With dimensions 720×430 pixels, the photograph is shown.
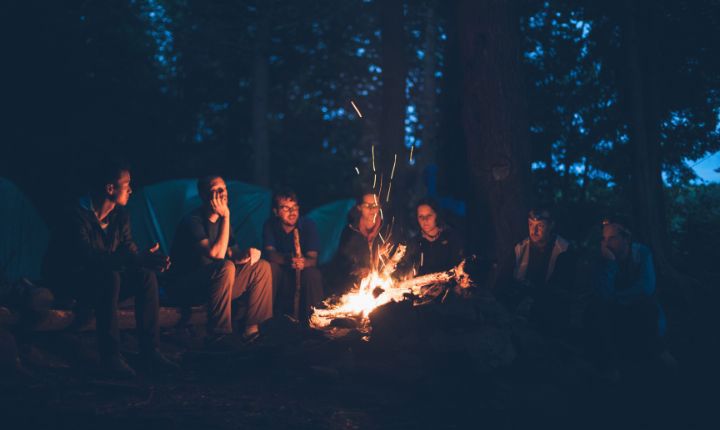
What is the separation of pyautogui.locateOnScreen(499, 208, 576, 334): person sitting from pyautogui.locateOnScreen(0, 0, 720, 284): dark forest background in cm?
39

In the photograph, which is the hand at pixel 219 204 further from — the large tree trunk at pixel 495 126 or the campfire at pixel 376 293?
the large tree trunk at pixel 495 126

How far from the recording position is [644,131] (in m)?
8.23

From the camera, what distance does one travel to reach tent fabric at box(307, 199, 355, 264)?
42.4 feet

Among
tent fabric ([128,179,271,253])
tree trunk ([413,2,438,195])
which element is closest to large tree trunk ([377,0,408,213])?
tent fabric ([128,179,271,253])

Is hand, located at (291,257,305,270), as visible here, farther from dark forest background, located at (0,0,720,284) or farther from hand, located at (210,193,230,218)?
dark forest background, located at (0,0,720,284)

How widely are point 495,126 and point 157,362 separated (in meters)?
3.96

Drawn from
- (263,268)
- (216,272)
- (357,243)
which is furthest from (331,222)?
(216,272)

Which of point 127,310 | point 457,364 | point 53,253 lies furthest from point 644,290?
point 53,253

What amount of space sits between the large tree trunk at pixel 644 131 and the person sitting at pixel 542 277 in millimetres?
2124

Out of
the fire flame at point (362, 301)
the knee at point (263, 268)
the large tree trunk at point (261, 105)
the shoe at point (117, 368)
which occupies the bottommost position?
the shoe at point (117, 368)

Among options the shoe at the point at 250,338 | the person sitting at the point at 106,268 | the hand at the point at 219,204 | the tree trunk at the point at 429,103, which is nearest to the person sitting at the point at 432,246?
the shoe at the point at 250,338

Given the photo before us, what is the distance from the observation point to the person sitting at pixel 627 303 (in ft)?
18.0

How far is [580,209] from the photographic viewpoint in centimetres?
985

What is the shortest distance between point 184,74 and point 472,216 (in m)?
13.7
